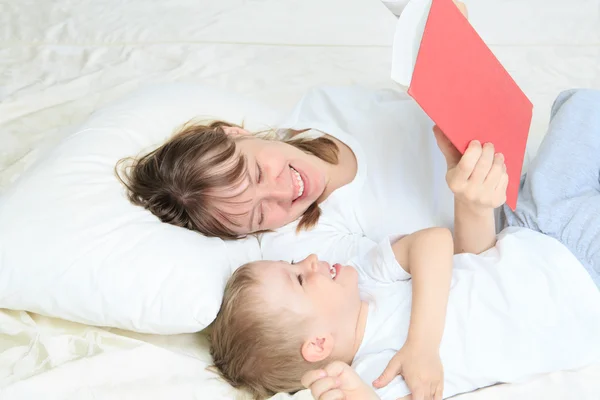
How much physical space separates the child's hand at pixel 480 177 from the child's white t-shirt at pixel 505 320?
13 centimetres

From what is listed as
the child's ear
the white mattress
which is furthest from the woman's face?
the white mattress

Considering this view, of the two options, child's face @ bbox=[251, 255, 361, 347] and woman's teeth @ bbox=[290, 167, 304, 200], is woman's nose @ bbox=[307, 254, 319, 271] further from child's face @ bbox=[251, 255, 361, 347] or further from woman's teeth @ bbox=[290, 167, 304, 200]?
woman's teeth @ bbox=[290, 167, 304, 200]

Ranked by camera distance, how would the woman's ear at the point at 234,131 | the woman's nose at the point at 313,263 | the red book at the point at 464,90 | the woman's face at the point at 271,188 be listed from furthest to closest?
the woman's ear at the point at 234,131
the woman's face at the point at 271,188
the woman's nose at the point at 313,263
the red book at the point at 464,90

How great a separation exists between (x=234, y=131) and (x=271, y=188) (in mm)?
184

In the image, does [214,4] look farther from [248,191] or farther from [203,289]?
[203,289]

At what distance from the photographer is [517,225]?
4.30 feet

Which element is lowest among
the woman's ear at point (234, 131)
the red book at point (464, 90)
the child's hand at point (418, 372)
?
the child's hand at point (418, 372)

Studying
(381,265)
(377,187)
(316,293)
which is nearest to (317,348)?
(316,293)

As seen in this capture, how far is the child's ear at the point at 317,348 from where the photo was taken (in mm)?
1094

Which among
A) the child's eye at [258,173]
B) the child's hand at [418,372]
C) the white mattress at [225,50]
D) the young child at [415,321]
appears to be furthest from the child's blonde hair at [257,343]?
the white mattress at [225,50]

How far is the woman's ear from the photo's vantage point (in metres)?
1.40

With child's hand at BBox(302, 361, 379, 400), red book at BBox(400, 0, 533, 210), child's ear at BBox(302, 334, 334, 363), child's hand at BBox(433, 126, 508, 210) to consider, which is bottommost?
child's ear at BBox(302, 334, 334, 363)

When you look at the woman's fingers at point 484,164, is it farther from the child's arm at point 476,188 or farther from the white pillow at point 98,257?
Answer: the white pillow at point 98,257

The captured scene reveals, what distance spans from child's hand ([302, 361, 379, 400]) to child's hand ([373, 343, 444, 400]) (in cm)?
6
